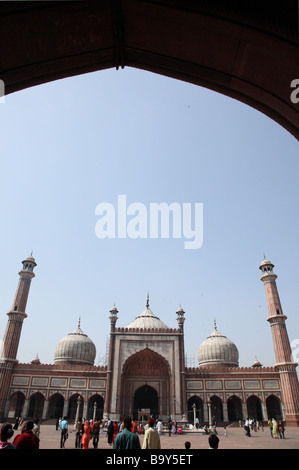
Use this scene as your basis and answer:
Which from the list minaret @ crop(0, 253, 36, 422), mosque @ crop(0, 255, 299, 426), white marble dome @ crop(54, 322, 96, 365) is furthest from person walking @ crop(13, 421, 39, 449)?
white marble dome @ crop(54, 322, 96, 365)

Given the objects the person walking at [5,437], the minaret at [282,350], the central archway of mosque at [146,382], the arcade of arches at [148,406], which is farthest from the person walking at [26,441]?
the minaret at [282,350]

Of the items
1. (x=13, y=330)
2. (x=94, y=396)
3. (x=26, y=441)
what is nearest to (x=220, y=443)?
(x=26, y=441)

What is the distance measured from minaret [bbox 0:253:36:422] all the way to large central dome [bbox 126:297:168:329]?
36.5 feet

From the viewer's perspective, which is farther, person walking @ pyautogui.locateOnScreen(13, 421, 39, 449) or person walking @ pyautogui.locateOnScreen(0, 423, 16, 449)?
person walking @ pyautogui.locateOnScreen(13, 421, 39, 449)

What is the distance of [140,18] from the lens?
4.09 m

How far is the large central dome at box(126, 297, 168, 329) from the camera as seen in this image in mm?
33031

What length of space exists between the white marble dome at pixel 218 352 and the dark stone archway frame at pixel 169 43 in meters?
34.1

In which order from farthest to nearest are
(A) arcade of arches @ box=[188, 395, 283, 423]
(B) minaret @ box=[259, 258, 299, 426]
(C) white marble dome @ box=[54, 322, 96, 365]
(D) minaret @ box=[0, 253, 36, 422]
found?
(C) white marble dome @ box=[54, 322, 96, 365] → (A) arcade of arches @ box=[188, 395, 283, 423] → (D) minaret @ box=[0, 253, 36, 422] → (B) minaret @ box=[259, 258, 299, 426]

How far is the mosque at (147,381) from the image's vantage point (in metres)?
27.6

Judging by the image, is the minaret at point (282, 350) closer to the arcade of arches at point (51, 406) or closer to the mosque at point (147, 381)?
the mosque at point (147, 381)

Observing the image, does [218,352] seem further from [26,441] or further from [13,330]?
[26,441]

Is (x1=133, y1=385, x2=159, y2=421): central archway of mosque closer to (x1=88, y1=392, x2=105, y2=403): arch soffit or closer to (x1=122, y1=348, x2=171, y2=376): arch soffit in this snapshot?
(x1=122, y1=348, x2=171, y2=376): arch soffit
